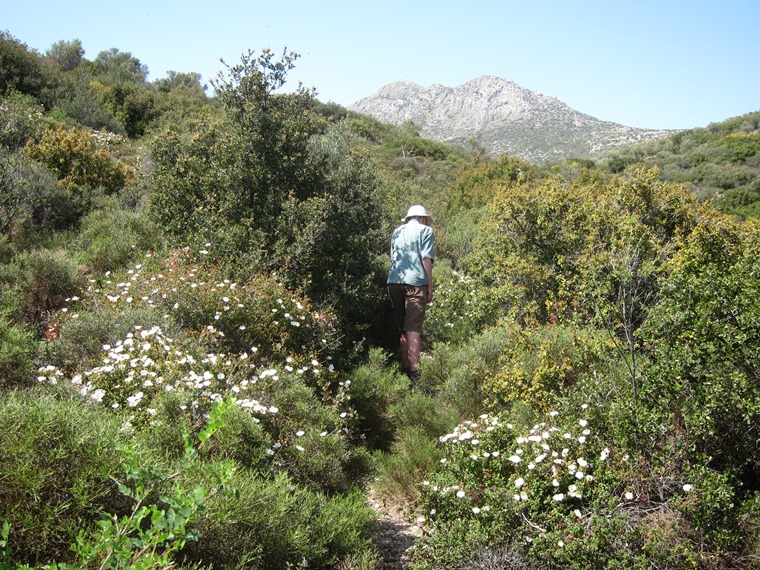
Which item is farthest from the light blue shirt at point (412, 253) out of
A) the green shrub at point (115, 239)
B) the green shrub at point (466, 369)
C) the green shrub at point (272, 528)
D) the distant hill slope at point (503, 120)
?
the distant hill slope at point (503, 120)

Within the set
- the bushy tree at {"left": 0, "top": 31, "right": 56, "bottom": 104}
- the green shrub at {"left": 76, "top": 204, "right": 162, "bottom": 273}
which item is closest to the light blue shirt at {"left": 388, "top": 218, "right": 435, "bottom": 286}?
the green shrub at {"left": 76, "top": 204, "right": 162, "bottom": 273}

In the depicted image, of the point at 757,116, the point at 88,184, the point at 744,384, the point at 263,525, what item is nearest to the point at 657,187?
the point at 744,384

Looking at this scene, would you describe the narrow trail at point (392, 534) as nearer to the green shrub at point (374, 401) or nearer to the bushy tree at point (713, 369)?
the green shrub at point (374, 401)

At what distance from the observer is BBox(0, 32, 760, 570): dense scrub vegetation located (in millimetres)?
2455

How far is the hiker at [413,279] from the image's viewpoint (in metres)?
5.97

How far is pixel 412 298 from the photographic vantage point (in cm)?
601

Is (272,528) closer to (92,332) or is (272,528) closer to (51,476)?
(51,476)

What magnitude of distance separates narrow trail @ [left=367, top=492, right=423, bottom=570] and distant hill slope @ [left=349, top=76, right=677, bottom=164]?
5462cm

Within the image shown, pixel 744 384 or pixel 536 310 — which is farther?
pixel 536 310

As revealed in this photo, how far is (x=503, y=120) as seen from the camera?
89062mm

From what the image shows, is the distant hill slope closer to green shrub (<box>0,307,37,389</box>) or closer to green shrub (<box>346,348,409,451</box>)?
green shrub (<box>346,348,409,451</box>)

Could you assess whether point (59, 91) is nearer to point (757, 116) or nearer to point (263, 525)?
point (263, 525)

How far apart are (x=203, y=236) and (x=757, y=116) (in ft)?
190

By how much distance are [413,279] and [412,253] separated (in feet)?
1.02
